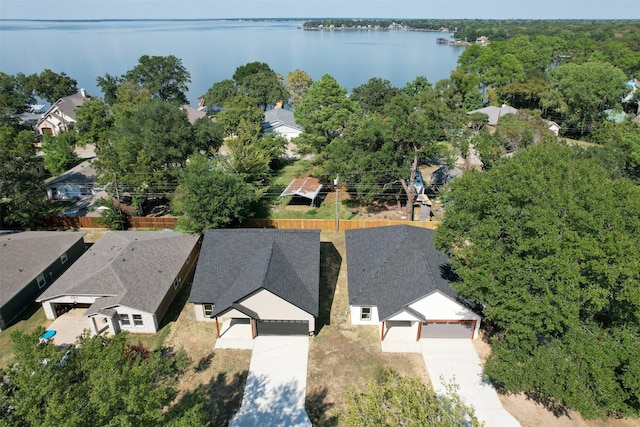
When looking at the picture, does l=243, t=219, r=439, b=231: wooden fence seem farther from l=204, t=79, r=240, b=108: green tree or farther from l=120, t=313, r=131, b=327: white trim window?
l=204, t=79, r=240, b=108: green tree

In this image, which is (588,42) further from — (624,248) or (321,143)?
(624,248)

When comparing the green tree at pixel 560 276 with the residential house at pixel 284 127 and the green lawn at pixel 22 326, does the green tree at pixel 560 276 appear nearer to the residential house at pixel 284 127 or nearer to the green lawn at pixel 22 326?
the green lawn at pixel 22 326

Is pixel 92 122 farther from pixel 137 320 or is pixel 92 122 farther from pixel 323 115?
pixel 137 320

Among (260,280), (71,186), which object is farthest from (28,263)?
(71,186)

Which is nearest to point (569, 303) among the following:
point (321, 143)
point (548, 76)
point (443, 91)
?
point (321, 143)

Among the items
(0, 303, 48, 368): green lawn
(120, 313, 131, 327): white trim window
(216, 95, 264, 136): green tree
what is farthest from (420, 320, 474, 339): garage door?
(216, 95, 264, 136): green tree

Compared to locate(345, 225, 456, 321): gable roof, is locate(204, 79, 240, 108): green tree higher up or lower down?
higher up
